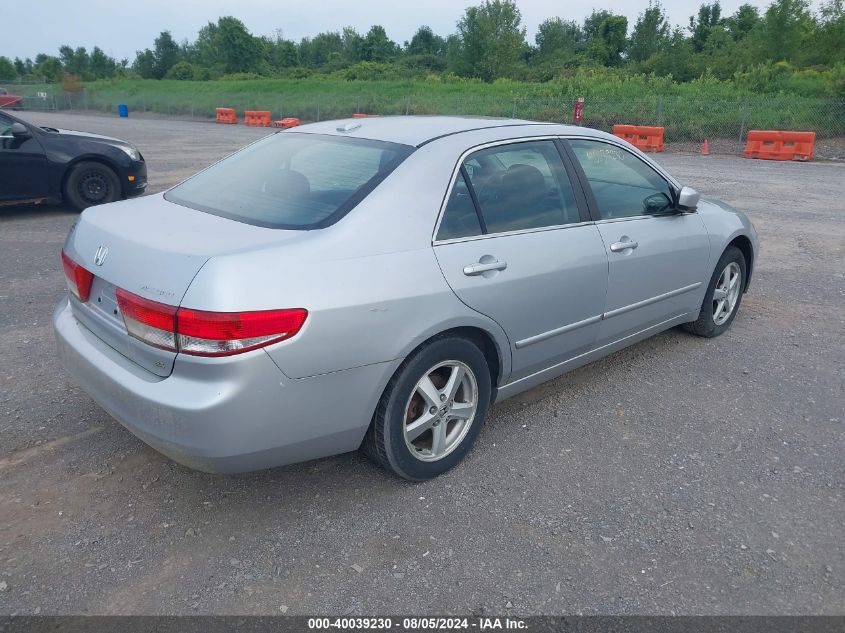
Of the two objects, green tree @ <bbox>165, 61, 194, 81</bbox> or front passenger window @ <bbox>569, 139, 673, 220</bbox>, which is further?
green tree @ <bbox>165, 61, 194, 81</bbox>

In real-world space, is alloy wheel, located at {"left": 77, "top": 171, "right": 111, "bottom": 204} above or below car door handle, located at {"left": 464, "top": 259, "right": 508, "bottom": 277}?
below

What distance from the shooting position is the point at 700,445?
3570 mm

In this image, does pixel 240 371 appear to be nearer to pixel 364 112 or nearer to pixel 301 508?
pixel 301 508

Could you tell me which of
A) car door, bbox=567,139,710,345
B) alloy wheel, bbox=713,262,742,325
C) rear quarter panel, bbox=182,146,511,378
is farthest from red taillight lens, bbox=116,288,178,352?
alloy wheel, bbox=713,262,742,325

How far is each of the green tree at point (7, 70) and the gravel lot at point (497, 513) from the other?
9520cm

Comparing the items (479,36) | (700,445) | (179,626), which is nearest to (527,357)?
(700,445)

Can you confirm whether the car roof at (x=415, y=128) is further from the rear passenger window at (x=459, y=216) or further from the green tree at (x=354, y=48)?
the green tree at (x=354, y=48)

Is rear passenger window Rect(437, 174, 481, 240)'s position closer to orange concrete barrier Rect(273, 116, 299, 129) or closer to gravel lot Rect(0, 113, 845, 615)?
gravel lot Rect(0, 113, 845, 615)

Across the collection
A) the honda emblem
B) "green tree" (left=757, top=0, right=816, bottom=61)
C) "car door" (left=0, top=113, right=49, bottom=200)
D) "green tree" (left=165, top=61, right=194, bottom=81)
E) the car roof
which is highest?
"green tree" (left=757, top=0, right=816, bottom=61)

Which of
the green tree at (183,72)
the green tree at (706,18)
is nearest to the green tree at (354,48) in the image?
the green tree at (183,72)

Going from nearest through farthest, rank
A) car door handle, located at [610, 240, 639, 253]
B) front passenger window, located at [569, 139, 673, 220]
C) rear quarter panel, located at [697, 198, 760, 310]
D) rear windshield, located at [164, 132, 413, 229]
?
rear windshield, located at [164, 132, 413, 229] < car door handle, located at [610, 240, 639, 253] < front passenger window, located at [569, 139, 673, 220] < rear quarter panel, located at [697, 198, 760, 310]

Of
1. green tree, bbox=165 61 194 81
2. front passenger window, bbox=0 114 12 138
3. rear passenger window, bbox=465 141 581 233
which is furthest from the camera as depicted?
green tree, bbox=165 61 194 81

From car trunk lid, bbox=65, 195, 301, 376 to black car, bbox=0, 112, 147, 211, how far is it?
6.55 m

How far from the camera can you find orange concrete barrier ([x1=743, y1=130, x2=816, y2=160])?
723 inches
